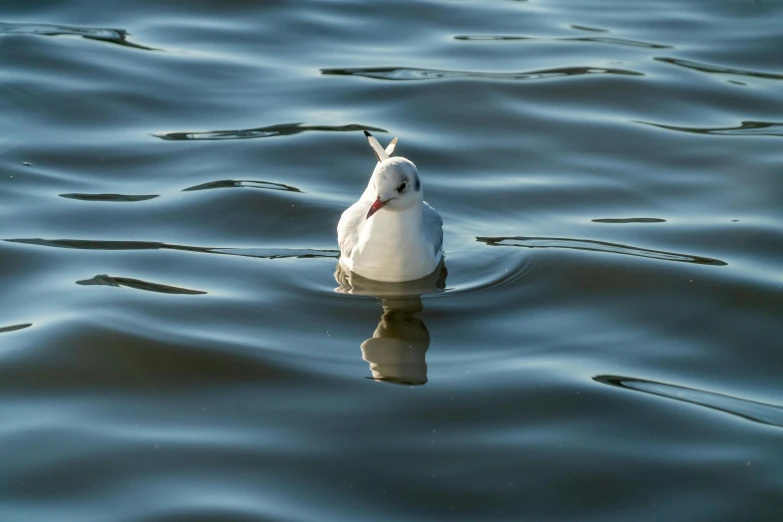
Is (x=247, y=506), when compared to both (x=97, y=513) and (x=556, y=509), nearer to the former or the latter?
(x=97, y=513)

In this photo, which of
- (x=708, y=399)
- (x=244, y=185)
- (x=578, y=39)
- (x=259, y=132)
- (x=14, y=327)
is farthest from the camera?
(x=578, y=39)

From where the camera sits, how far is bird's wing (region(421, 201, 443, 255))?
9.12m

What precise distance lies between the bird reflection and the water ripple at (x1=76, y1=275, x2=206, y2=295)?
1056 mm

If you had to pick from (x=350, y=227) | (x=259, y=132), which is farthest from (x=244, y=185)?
(x=350, y=227)

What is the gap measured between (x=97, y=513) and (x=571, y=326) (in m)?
3.46

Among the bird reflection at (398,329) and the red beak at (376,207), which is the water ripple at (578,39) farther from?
the red beak at (376,207)

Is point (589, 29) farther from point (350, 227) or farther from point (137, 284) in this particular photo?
point (137, 284)

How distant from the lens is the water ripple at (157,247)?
30.0ft

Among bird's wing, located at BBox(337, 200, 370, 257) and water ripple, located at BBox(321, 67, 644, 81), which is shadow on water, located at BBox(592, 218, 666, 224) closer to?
bird's wing, located at BBox(337, 200, 370, 257)

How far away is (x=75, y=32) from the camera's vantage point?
14117 mm

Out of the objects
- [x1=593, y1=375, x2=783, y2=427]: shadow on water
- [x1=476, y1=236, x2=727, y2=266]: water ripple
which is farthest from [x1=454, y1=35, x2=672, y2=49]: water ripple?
[x1=593, y1=375, x2=783, y2=427]: shadow on water

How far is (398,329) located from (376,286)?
72cm

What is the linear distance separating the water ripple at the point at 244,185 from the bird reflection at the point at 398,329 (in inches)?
63.2

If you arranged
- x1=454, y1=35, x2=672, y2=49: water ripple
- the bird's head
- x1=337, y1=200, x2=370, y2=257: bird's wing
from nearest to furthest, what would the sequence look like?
the bird's head
x1=337, y1=200, x2=370, y2=257: bird's wing
x1=454, y1=35, x2=672, y2=49: water ripple
